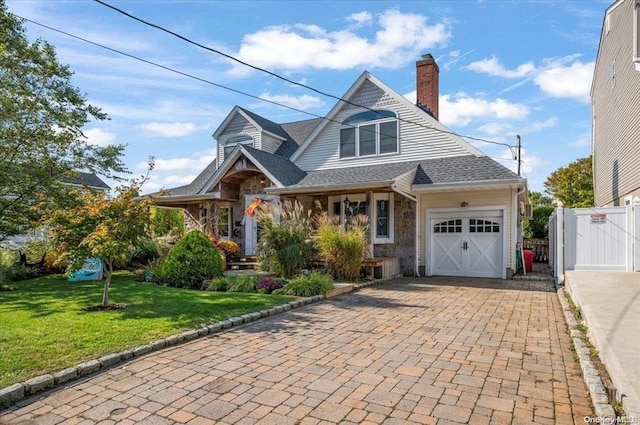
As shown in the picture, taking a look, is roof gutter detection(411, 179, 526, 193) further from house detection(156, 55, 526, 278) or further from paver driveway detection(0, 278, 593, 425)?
paver driveway detection(0, 278, 593, 425)

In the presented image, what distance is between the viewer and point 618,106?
46.5 ft

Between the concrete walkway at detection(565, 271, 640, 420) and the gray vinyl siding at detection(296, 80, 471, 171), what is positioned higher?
the gray vinyl siding at detection(296, 80, 471, 171)

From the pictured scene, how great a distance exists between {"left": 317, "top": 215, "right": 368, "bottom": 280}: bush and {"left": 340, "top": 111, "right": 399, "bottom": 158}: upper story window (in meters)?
4.69

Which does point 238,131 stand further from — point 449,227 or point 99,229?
point 99,229

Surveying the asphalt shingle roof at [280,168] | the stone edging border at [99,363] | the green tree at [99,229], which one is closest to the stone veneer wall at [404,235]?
the asphalt shingle roof at [280,168]

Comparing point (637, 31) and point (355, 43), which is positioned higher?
point (355, 43)

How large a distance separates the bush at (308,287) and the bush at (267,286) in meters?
0.41

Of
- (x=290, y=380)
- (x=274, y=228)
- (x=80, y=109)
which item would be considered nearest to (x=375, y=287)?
(x=274, y=228)

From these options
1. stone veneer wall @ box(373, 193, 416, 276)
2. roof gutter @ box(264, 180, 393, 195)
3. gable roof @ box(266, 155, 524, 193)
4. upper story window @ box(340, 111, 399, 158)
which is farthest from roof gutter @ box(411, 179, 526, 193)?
upper story window @ box(340, 111, 399, 158)

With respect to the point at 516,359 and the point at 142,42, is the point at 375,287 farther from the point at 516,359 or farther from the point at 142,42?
the point at 142,42

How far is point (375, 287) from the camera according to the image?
10438mm

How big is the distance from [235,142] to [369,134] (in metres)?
6.19

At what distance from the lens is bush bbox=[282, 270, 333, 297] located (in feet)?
28.3

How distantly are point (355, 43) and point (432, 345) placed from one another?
931cm
